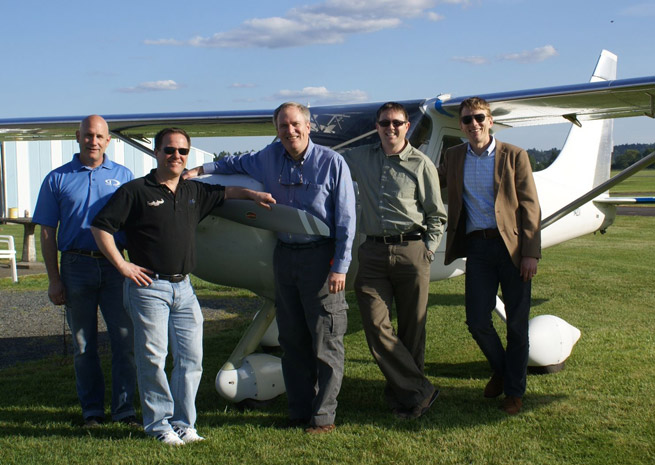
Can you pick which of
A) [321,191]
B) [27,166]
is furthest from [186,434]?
[27,166]

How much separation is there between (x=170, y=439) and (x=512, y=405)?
2.01m

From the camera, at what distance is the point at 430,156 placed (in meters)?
4.88

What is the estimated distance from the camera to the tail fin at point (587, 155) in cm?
692

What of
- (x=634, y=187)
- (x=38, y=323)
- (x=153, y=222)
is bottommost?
(x=634, y=187)

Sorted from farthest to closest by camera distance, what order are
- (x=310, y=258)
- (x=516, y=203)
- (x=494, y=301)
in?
(x=494, y=301) < (x=516, y=203) < (x=310, y=258)

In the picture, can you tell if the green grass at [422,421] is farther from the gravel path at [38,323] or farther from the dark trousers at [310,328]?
the gravel path at [38,323]

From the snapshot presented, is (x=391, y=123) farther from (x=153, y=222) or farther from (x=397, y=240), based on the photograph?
(x=153, y=222)

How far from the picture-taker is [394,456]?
3186mm

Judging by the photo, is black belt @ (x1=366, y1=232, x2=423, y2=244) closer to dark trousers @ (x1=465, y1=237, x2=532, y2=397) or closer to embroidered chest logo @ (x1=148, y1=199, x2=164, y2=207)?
dark trousers @ (x1=465, y1=237, x2=532, y2=397)

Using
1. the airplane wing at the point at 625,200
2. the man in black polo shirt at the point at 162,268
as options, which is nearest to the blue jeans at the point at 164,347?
the man in black polo shirt at the point at 162,268

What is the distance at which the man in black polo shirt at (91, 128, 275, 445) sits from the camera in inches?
123

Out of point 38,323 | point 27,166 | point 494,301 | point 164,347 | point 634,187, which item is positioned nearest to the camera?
point 164,347

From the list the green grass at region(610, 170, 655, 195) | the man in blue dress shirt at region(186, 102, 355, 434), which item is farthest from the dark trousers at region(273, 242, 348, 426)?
the green grass at region(610, 170, 655, 195)

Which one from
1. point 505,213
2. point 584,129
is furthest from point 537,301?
point 505,213
